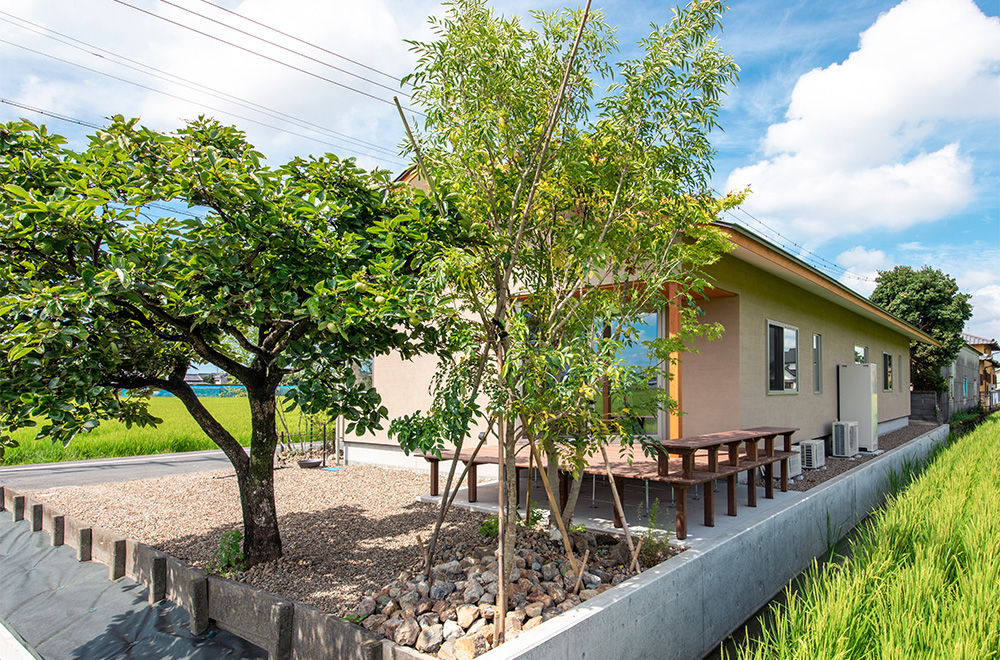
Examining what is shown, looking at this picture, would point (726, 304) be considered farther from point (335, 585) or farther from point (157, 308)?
point (157, 308)

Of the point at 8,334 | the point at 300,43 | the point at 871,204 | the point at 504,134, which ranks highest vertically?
the point at 871,204

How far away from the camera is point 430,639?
3.25m

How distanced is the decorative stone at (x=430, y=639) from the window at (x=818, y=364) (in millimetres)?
9932

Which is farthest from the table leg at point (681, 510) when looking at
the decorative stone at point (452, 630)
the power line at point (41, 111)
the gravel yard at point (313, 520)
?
the power line at point (41, 111)

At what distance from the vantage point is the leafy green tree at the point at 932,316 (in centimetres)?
2427

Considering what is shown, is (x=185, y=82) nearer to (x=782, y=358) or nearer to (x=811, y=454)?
(x=782, y=358)

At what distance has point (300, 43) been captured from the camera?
9602 mm

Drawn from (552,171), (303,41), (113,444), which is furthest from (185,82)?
(552,171)

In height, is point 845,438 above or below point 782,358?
below

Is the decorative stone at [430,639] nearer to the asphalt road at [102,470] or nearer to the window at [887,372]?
the asphalt road at [102,470]

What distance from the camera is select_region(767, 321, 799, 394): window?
9.17 meters

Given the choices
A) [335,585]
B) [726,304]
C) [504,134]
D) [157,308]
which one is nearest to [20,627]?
[335,585]

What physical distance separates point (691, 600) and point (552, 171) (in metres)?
2.99

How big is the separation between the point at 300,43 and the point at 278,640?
9.21 metres
